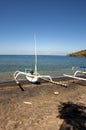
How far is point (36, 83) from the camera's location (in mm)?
18156

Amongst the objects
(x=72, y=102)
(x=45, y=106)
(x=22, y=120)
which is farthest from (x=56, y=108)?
(x=22, y=120)

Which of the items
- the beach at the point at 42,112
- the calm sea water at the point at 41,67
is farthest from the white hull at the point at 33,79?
the calm sea water at the point at 41,67

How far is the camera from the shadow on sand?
7.57 metres

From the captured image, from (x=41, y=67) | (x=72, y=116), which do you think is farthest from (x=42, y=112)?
(x=41, y=67)

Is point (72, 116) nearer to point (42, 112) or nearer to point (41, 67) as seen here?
point (42, 112)

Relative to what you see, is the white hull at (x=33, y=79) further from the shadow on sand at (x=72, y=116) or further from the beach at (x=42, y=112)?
the shadow on sand at (x=72, y=116)

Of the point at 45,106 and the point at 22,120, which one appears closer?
the point at 22,120

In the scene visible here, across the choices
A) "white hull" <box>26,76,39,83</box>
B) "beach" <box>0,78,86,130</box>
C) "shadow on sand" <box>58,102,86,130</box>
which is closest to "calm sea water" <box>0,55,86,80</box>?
"white hull" <box>26,76,39,83</box>

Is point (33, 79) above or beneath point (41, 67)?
above

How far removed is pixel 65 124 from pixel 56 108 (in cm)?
231

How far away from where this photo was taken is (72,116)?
345 inches

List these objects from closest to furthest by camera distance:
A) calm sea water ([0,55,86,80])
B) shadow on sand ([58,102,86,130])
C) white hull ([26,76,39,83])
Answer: shadow on sand ([58,102,86,130]), white hull ([26,76,39,83]), calm sea water ([0,55,86,80])

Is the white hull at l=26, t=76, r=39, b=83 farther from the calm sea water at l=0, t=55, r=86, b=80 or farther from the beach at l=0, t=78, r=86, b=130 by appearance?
the calm sea water at l=0, t=55, r=86, b=80

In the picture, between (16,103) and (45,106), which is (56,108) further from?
(16,103)
